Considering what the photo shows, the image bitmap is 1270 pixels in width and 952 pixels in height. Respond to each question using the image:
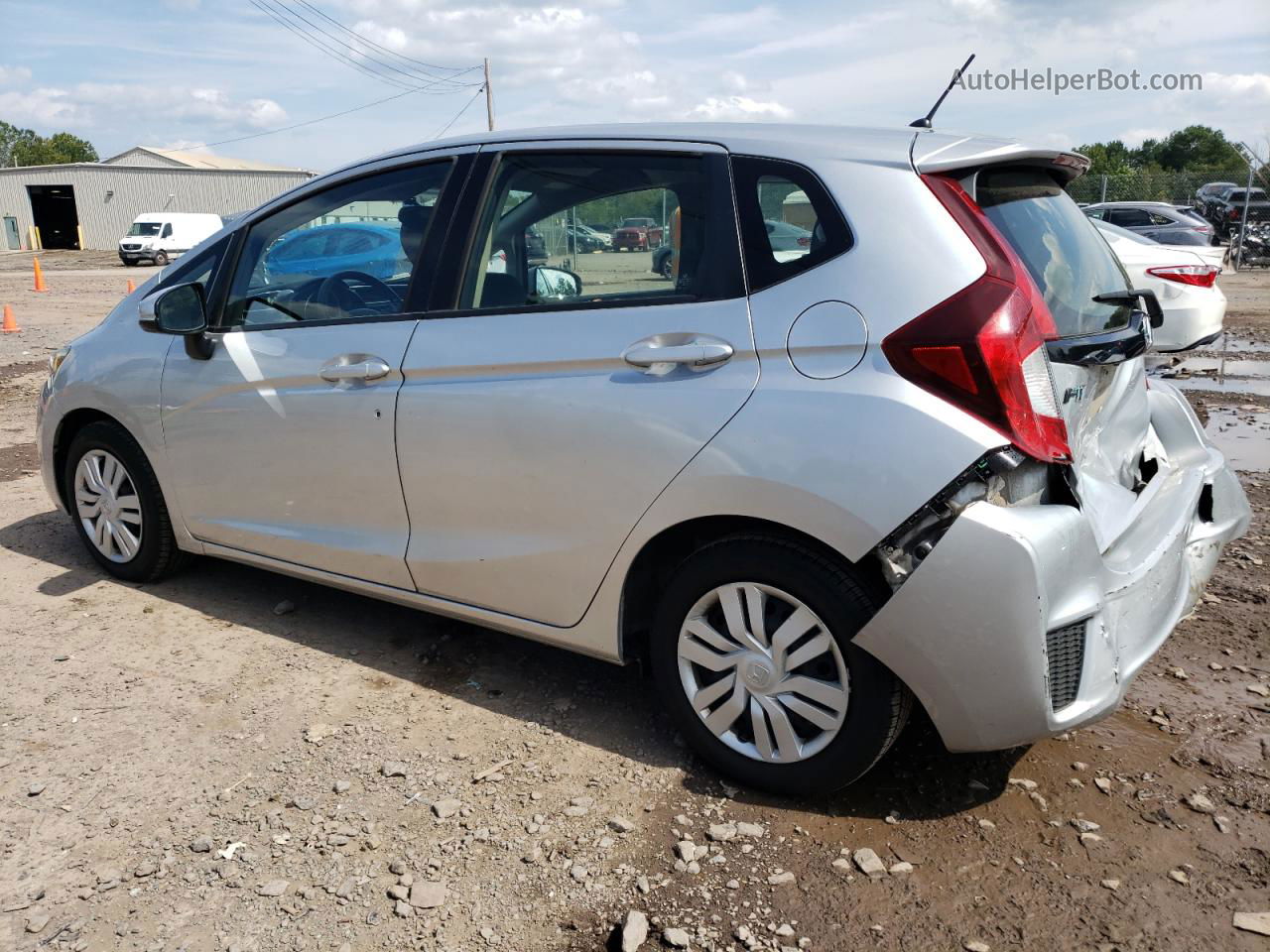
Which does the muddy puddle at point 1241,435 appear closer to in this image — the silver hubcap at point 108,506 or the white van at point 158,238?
the silver hubcap at point 108,506

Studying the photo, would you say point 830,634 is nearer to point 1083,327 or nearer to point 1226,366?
point 1083,327

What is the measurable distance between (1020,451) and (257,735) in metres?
2.45

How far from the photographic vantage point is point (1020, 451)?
242cm

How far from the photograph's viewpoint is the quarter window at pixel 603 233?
2.84 metres

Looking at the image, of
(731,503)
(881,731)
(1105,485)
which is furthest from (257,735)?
(1105,485)

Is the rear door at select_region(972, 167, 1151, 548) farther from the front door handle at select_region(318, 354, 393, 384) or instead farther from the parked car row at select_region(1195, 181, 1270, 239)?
the parked car row at select_region(1195, 181, 1270, 239)

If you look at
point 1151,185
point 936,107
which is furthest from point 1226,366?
point 1151,185

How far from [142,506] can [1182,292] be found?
355 inches

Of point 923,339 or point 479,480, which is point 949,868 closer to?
point 923,339

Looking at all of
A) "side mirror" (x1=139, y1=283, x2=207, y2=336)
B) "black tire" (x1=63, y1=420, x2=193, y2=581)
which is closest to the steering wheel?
"side mirror" (x1=139, y1=283, x2=207, y2=336)

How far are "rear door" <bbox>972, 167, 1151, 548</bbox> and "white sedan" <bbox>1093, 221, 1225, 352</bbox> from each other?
714cm

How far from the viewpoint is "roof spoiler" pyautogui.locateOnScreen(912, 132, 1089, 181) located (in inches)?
103

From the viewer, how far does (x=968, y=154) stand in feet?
8.69

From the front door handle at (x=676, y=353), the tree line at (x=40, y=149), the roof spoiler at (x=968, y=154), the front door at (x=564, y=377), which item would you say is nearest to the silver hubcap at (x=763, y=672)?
the front door at (x=564, y=377)
